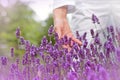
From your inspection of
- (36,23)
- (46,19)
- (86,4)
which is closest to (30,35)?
(36,23)

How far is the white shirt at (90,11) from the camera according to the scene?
3043 mm

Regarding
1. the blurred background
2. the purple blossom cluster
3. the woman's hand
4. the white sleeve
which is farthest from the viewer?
the blurred background

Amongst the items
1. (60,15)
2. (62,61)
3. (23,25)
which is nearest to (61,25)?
(60,15)

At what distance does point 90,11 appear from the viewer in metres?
3.18

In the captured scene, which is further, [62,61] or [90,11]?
[90,11]

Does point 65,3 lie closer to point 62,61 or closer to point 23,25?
point 62,61

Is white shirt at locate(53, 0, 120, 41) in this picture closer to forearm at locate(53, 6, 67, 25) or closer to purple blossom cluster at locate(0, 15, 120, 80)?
forearm at locate(53, 6, 67, 25)

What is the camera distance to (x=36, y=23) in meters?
14.8

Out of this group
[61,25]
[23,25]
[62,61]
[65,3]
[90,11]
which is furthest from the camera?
[23,25]

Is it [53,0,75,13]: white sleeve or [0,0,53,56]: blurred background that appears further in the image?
[0,0,53,56]: blurred background

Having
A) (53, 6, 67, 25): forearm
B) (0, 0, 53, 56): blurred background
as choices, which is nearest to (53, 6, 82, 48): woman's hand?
(53, 6, 67, 25): forearm

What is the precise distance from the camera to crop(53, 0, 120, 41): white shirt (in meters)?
3.04

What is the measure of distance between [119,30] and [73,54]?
51cm

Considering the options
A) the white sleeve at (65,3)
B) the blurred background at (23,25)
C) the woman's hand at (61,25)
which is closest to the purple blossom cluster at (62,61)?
the woman's hand at (61,25)
